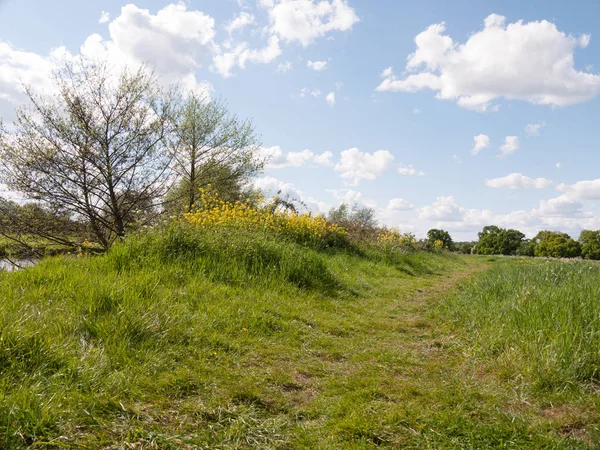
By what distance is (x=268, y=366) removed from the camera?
13.5 ft

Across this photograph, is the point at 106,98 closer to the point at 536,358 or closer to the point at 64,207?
the point at 64,207

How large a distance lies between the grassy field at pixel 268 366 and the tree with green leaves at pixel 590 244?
37.4 metres

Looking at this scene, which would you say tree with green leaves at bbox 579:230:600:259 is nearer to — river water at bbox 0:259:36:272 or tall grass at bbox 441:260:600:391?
tall grass at bbox 441:260:600:391

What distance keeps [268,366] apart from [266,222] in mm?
7309

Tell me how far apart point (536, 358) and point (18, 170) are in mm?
16587

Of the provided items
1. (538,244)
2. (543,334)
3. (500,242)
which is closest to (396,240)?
(543,334)

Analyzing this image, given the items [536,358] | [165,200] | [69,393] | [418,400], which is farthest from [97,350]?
[165,200]

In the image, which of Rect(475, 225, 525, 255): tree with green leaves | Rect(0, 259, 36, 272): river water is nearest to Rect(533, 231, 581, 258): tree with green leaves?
Rect(475, 225, 525, 255): tree with green leaves

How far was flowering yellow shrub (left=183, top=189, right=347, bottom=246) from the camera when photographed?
34.7ft

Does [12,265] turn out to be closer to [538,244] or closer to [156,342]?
[156,342]

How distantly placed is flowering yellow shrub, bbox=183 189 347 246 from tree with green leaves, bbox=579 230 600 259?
31.7 meters

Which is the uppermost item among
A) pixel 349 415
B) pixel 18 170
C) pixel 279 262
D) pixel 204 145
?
pixel 204 145

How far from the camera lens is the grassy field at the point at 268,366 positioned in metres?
2.74

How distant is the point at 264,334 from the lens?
508 cm
